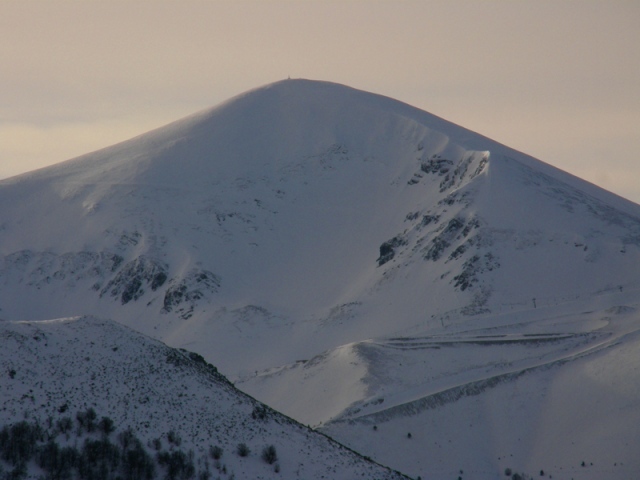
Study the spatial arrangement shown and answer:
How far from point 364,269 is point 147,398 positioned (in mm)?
82570

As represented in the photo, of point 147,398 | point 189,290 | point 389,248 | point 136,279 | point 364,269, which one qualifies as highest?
point 389,248

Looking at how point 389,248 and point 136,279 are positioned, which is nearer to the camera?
point 389,248

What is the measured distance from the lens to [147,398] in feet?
173

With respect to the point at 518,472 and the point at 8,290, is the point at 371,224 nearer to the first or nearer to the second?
the point at 8,290

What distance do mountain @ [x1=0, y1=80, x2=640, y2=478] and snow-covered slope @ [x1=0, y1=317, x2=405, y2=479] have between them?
20.8 metres

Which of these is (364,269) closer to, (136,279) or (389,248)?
(389,248)

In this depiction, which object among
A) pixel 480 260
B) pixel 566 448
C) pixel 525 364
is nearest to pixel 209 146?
pixel 480 260

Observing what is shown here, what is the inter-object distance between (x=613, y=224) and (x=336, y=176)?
5380 centimetres

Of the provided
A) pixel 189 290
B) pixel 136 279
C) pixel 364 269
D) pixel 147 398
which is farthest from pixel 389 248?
pixel 147 398

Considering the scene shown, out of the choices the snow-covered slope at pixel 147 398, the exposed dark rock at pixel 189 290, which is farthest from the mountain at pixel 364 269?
the snow-covered slope at pixel 147 398

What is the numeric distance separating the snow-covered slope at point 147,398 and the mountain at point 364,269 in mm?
20830

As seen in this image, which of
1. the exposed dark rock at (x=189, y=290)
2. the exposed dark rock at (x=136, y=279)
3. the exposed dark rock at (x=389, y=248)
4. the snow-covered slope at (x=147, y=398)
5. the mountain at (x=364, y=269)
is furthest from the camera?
the exposed dark rock at (x=136, y=279)

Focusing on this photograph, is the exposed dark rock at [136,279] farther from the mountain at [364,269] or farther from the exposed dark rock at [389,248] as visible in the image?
the exposed dark rock at [389,248]

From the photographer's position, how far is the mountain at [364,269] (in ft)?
260
